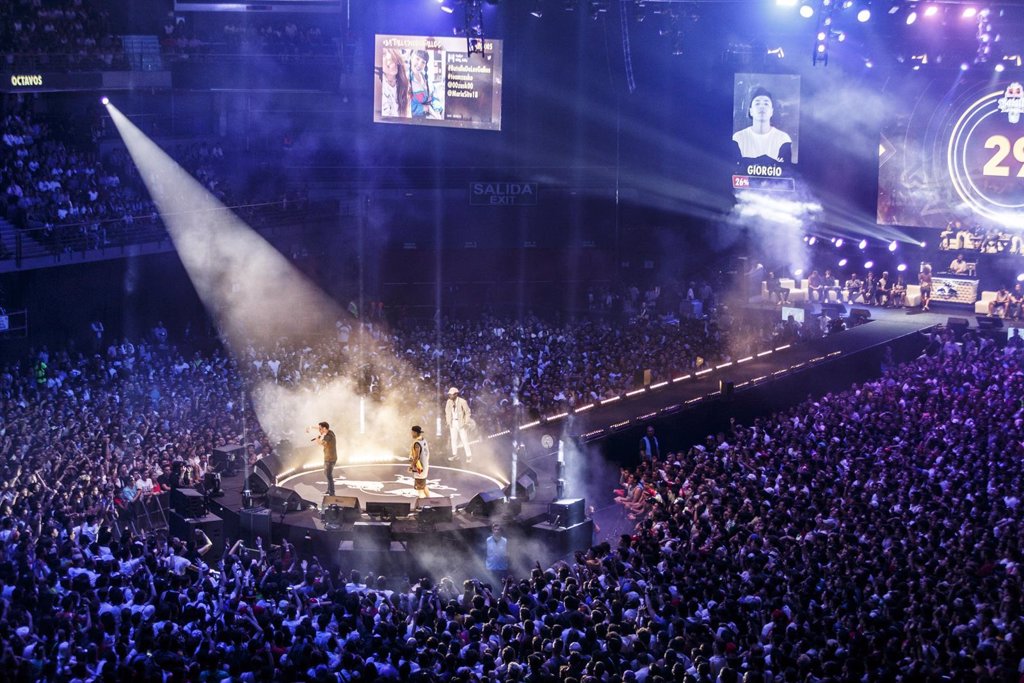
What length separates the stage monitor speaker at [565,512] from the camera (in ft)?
56.4

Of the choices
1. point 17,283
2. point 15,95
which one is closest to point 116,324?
point 17,283

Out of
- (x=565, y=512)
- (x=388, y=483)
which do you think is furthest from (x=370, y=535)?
(x=388, y=483)

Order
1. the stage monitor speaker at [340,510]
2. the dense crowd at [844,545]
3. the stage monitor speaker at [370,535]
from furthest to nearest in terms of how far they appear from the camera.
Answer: the stage monitor speaker at [340,510] < the stage monitor speaker at [370,535] < the dense crowd at [844,545]

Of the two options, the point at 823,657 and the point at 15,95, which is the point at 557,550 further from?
the point at 15,95

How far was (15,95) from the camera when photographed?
27.6 metres

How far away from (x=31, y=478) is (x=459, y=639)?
26.1 ft

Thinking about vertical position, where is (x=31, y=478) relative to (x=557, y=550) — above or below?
above

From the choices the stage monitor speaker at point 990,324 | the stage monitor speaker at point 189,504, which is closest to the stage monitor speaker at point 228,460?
the stage monitor speaker at point 189,504

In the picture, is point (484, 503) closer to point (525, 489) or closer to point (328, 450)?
point (525, 489)

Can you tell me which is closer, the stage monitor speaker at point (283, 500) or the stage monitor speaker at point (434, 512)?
the stage monitor speaker at point (434, 512)

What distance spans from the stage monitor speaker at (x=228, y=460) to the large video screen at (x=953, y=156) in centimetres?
2132

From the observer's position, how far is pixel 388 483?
64.3ft

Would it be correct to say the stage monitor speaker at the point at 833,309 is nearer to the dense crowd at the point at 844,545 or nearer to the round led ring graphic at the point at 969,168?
the round led ring graphic at the point at 969,168

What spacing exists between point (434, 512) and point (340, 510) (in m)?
1.34
